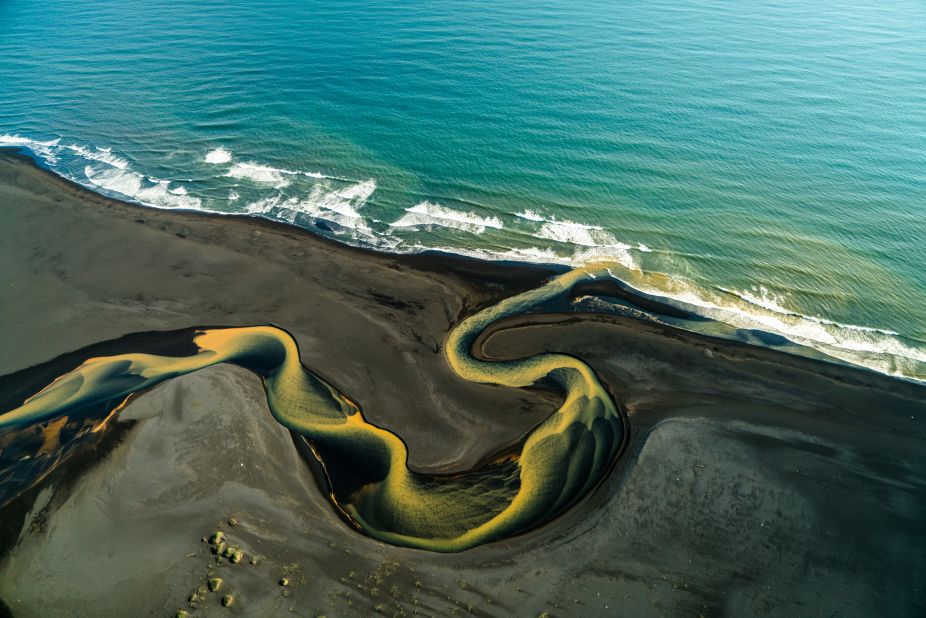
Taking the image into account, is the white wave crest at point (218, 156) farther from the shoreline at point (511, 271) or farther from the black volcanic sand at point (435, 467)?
the black volcanic sand at point (435, 467)

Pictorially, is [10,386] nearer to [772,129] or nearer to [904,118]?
[772,129]

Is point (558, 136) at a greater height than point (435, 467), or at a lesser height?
greater

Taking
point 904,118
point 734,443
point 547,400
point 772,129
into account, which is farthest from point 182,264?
point 904,118

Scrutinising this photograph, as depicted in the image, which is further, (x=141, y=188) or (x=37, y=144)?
(x=37, y=144)

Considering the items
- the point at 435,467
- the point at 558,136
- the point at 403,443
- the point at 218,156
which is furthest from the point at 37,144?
the point at 435,467

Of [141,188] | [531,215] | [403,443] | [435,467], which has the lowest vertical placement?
[435,467]

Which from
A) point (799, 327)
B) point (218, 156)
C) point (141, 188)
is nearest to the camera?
point (799, 327)

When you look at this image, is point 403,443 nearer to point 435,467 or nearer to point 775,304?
point 435,467
